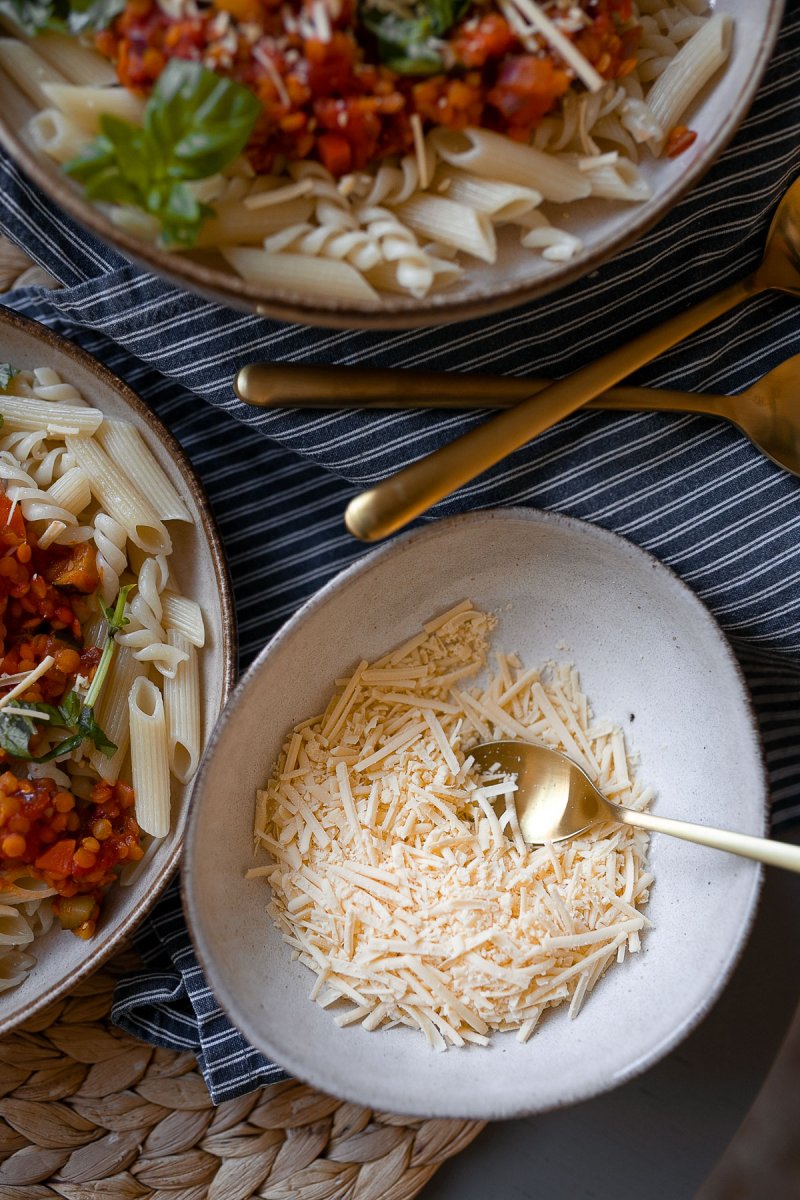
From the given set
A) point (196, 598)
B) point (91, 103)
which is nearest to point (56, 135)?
point (91, 103)

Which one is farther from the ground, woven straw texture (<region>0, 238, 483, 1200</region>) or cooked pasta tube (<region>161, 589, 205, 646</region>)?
cooked pasta tube (<region>161, 589, 205, 646</region>)

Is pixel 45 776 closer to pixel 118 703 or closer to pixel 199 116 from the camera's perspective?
pixel 118 703

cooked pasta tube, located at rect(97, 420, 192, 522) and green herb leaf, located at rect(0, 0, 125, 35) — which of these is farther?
cooked pasta tube, located at rect(97, 420, 192, 522)

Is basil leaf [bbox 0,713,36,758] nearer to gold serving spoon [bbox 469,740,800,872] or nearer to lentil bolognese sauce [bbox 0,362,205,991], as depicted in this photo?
lentil bolognese sauce [bbox 0,362,205,991]

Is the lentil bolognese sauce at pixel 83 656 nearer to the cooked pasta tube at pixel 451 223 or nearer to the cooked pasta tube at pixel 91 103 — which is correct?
the cooked pasta tube at pixel 91 103

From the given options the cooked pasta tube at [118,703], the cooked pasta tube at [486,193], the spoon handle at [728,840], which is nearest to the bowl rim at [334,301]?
the cooked pasta tube at [486,193]

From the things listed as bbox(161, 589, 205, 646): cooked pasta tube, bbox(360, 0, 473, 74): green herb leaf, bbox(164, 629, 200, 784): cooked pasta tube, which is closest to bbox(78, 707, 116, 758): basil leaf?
bbox(164, 629, 200, 784): cooked pasta tube
